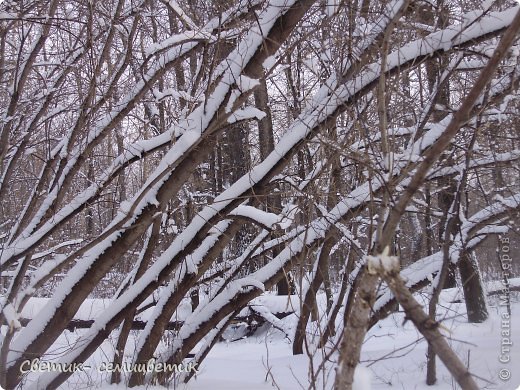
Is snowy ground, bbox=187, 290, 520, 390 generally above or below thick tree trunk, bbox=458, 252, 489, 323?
below

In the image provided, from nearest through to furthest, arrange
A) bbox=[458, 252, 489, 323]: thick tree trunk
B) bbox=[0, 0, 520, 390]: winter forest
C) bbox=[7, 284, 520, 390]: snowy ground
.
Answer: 1. bbox=[0, 0, 520, 390]: winter forest
2. bbox=[7, 284, 520, 390]: snowy ground
3. bbox=[458, 252, 489, 323]: thick tree trunk

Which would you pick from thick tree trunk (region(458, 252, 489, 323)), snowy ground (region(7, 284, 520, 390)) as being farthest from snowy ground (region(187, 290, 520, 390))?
thick tree trunk (region(458, 252, 489, 323))

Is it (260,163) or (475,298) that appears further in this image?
(475,298)

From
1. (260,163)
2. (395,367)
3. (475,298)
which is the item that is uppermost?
(260,163)

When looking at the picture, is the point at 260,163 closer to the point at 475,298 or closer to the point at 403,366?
the point at 403,366

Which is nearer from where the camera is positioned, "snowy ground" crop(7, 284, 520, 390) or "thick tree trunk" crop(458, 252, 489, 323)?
"snowy ground" crop(7, 284, 520, 390)

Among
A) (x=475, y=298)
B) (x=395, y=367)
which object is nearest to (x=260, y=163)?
(x=395, y=367)

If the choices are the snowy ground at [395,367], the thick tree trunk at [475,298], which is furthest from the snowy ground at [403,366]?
the thick tree trunk at [475,298]

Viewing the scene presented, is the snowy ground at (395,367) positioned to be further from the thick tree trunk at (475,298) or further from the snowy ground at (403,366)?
the thick tree trunk at (475,298)

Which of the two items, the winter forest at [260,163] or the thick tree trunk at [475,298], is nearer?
the winter forest at [260,163]

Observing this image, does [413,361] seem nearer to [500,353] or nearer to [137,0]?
[500,353]

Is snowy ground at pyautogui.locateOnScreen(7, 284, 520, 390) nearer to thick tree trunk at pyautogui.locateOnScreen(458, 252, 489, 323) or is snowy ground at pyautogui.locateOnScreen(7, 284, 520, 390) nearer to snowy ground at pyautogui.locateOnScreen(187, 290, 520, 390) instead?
snowy ground at pyautogui.locateOnScreen(187, 290, 520, 390)

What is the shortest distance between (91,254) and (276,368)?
3025mm

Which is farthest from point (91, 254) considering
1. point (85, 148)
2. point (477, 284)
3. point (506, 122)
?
point (477, 284)
